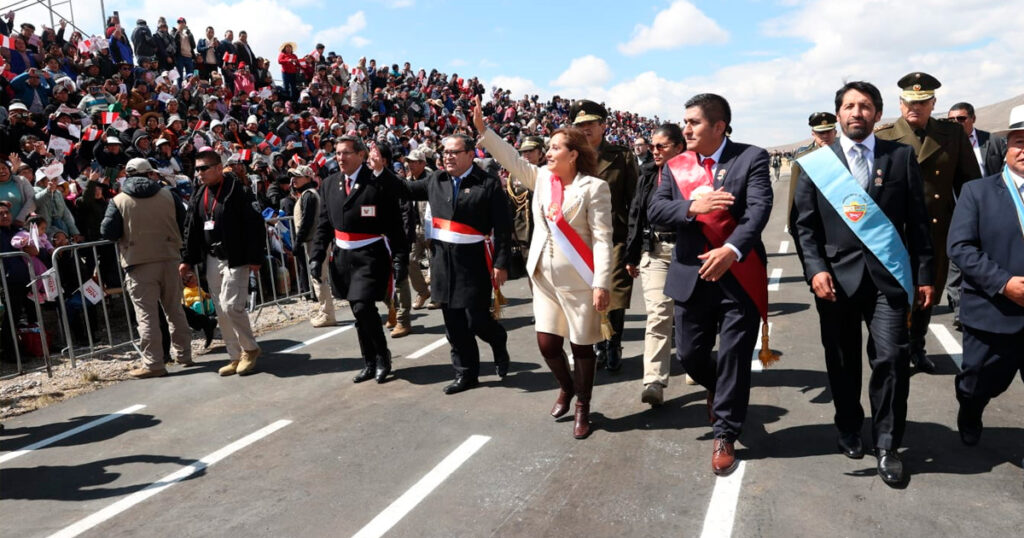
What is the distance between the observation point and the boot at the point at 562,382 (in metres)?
4.48

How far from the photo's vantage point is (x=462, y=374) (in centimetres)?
545

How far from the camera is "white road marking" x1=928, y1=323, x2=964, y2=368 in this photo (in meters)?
5.67

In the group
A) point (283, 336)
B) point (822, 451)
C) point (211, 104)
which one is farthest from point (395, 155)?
point (822, 451)

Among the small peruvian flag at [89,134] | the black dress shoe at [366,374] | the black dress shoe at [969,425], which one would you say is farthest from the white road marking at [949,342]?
the small peruvian flag at [89,134]

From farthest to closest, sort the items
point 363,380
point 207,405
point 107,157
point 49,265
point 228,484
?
1. point 107,157
2. point 49,265
3. point 363,380
4. point 207,405
5. point 228,484

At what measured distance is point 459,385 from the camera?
5.40 m

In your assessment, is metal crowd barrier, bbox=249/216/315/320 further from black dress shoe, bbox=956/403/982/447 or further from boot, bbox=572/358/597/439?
black dress shoe, bbox=956/403/982/447

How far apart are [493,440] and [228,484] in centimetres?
156

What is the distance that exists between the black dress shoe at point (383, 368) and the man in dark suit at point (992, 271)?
4090 mm

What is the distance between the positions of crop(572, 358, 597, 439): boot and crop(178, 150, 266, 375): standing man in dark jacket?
11.1 feet

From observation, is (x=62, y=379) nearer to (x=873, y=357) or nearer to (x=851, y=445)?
(x=851, y=445)

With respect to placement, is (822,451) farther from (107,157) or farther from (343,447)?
(107,157)

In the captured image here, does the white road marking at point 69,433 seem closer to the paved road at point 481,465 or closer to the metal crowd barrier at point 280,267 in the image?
the paved road at point 481,465

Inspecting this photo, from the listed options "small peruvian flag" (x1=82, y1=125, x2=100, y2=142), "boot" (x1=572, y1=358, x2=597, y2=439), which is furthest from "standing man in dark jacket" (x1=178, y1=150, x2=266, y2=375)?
"small peruvian flag" (x1=82, y1=125, x2=100, y2=142)
